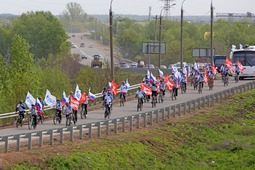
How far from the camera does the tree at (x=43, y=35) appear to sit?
163125mm

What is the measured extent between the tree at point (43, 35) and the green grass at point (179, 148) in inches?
4353

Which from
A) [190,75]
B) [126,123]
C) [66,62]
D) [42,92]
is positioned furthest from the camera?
[66,62]

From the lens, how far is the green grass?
33219mm

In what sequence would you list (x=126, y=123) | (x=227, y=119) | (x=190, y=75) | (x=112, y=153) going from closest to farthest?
(x=112, y=153) < (x=126, y=123) < (x=227, y=119) < (x=190, y=75)

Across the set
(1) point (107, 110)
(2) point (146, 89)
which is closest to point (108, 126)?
(1) point (107, 110)

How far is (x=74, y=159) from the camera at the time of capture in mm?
31922

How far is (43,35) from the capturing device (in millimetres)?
163250

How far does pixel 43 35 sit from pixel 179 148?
12376 centimetres

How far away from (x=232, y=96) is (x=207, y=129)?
586 inches

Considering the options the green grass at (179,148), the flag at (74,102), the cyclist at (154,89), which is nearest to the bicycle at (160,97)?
the cyclist at (154,89)

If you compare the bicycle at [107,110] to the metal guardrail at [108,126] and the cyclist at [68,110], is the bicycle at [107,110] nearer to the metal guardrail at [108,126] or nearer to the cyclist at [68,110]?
the metal guardrail at [108,126]

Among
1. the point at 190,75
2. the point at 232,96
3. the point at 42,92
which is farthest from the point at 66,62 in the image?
the point at 232,96

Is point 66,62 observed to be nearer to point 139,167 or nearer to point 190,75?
point 190,75

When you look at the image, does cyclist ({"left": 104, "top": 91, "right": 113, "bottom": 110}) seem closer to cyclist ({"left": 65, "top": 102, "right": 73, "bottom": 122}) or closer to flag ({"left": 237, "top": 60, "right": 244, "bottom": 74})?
cyclist ({"left": 65, "top": 102, "right": 73, "bottom": 122})
